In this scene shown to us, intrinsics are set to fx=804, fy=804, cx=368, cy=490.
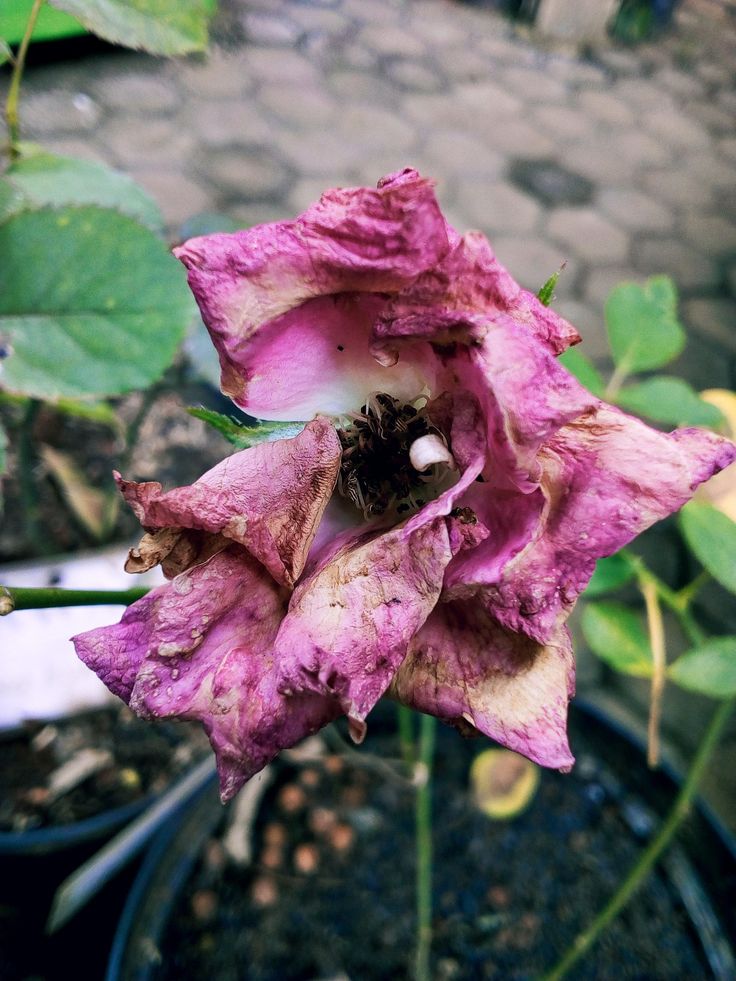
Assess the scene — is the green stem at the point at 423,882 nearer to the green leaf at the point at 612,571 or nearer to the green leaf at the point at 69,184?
the green leaf at the point at 612,571

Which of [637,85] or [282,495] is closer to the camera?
[282,495]

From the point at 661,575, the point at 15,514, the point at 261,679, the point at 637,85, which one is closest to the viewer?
the point at 261,679

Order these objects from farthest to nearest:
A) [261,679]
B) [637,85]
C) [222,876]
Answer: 1. [637,85]
2. [222,876]
3. [261,679]

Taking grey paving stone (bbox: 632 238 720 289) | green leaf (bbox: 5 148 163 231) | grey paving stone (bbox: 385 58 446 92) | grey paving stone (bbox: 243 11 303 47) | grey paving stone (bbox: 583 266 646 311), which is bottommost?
grey paving stone (bbox: 243 11 303 47)

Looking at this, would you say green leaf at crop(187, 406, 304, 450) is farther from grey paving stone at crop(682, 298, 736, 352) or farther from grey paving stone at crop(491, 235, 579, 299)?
grey paving stone at crop(682, 298, 736, 352)

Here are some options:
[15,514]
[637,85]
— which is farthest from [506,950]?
[637,85]

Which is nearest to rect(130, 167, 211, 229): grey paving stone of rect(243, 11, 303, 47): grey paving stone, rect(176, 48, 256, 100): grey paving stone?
rect(176, 48, 256, 100): grey paving stone

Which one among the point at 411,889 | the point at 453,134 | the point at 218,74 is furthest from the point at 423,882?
the point at 218,74

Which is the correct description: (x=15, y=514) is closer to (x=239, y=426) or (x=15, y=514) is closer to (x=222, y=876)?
(x=222, y=876)
